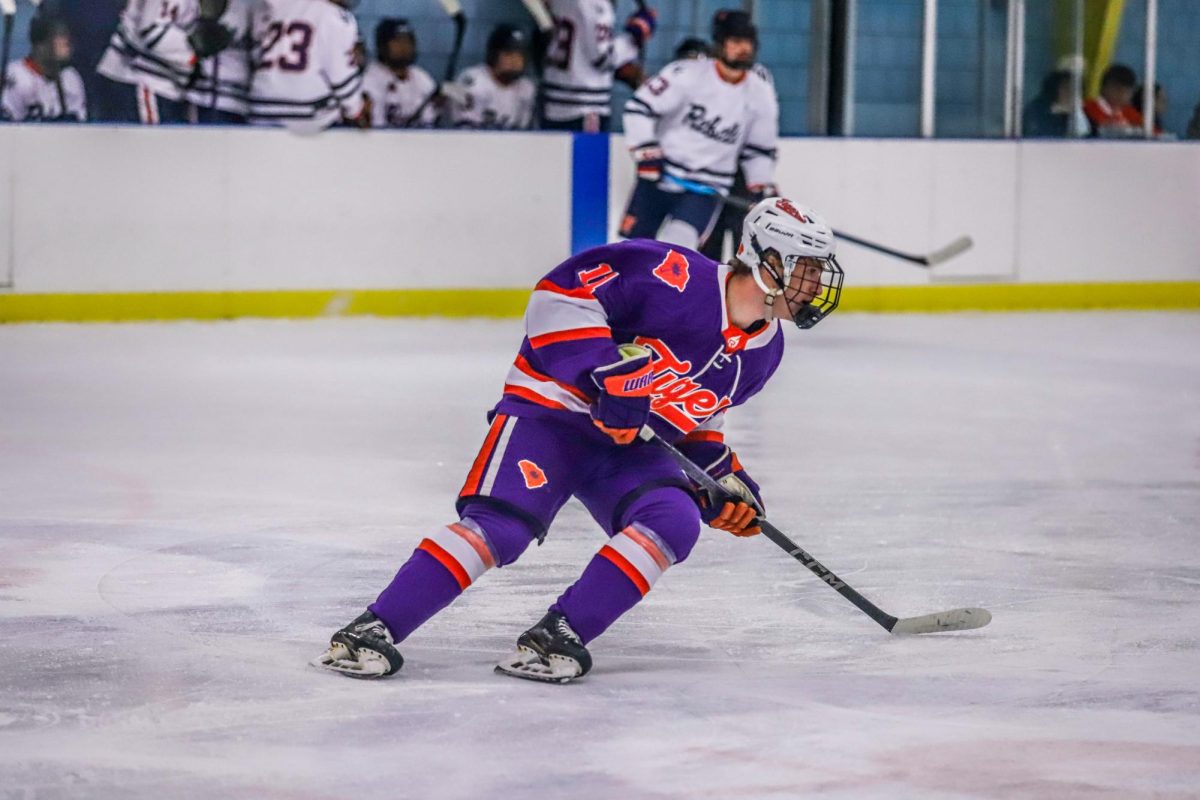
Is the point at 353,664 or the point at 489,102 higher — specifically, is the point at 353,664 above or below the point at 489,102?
below

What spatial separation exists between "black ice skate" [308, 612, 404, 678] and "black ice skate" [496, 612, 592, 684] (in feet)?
0.56

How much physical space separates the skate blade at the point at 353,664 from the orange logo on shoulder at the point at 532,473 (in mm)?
325

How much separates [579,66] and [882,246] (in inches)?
63.6

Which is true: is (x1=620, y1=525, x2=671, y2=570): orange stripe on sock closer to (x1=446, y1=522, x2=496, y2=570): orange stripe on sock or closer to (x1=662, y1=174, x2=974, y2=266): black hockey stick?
(x1=446, y1=522, x2=496, y2=570): orange stripe on sock

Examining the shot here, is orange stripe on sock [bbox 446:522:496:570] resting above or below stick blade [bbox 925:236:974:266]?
above

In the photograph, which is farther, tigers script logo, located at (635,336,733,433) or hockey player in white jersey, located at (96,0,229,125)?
hockey player in white jersey, located at (96,0,229,125)

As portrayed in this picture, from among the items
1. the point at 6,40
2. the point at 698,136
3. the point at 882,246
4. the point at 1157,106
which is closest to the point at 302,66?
the point at 6,40

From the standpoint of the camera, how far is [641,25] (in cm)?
967

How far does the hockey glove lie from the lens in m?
2.98

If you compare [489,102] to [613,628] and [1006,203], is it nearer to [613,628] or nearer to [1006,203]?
[1006,203]

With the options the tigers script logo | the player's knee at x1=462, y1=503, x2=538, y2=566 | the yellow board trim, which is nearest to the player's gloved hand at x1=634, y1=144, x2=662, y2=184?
the yellow board trim

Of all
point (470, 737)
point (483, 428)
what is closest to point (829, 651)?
point (470, 737)

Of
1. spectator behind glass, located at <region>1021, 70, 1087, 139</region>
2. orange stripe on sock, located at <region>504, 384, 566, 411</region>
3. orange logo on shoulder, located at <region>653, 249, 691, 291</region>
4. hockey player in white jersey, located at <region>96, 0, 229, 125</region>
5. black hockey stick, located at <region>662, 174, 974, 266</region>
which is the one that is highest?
hockey player in white jersey, located at <region>96, 0, 229, 125</region>

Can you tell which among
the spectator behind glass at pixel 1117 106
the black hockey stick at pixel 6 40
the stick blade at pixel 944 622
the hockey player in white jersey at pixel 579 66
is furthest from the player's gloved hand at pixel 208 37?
the stick blade at pixel 944 622
